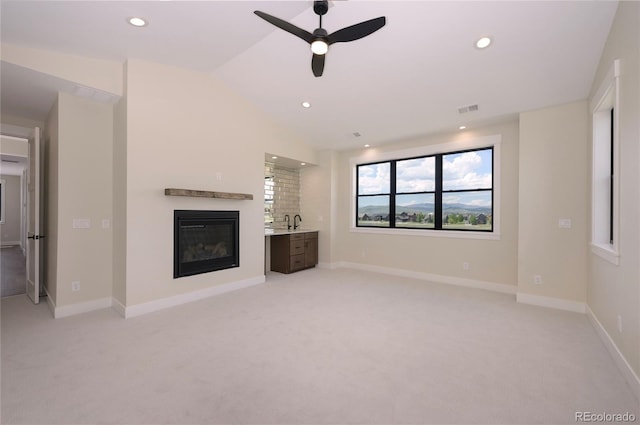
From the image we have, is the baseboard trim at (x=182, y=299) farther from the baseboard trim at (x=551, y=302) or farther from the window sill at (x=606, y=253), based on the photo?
the window sill at (x=606, y=253)

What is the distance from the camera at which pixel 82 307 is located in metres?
3.59

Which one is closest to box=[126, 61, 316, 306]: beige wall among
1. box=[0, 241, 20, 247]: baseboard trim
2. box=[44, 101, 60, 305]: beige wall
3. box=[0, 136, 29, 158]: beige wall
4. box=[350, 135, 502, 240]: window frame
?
box=[44, 101, 60, 305]: beige wall

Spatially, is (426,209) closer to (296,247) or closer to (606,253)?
(296,247)

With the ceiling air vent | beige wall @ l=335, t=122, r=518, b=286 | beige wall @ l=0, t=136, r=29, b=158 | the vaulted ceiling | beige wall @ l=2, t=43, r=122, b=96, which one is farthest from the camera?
beige wall @ l=0, t=136, r=29, b=158

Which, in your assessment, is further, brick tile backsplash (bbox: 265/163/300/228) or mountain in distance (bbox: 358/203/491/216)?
brick tile backsplash (bbox: 265/163/300/228)

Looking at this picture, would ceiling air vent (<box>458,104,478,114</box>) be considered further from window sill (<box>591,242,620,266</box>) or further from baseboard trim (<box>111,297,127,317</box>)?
baseboard trim (<box>111,297,127,317</box>)

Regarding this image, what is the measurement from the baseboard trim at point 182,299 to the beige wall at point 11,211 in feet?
33.5

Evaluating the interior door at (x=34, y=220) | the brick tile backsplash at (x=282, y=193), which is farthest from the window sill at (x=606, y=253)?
the interior door at (x=34, y=220)

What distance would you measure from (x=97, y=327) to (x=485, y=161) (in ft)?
19.2

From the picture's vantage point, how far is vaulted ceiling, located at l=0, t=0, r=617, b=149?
2607mm

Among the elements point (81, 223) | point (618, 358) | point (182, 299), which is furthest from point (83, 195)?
point (618, 358)

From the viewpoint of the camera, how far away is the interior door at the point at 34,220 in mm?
3699

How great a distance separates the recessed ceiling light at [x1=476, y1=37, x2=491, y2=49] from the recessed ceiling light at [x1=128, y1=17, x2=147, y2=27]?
3.36 meters

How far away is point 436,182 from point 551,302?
2.48m
